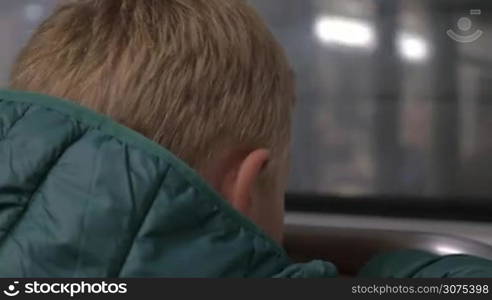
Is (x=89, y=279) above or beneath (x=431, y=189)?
above

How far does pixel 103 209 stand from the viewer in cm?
46

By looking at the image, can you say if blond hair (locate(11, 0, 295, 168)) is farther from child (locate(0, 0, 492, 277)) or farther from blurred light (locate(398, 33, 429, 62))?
blurred light (locate(398, 33, 429, 62))

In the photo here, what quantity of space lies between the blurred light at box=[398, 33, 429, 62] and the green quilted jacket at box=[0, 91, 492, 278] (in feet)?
2.66

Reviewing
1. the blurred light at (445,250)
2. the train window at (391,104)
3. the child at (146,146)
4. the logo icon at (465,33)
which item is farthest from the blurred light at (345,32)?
the child at (146,146)

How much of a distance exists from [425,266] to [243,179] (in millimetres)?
273

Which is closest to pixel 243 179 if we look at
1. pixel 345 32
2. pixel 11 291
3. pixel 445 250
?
pixel 11 291

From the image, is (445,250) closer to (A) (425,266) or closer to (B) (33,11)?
(A) (425,266)

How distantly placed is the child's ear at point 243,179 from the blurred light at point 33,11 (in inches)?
37.5

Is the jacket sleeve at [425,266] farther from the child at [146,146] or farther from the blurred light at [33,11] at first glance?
the blurred light at [33,11]

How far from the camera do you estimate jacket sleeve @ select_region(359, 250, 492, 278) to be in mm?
664

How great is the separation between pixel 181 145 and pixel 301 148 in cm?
80

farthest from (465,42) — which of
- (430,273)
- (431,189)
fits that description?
(430,273)

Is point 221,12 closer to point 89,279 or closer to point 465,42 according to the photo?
point 89,279

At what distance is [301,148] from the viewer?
1.30 metres
